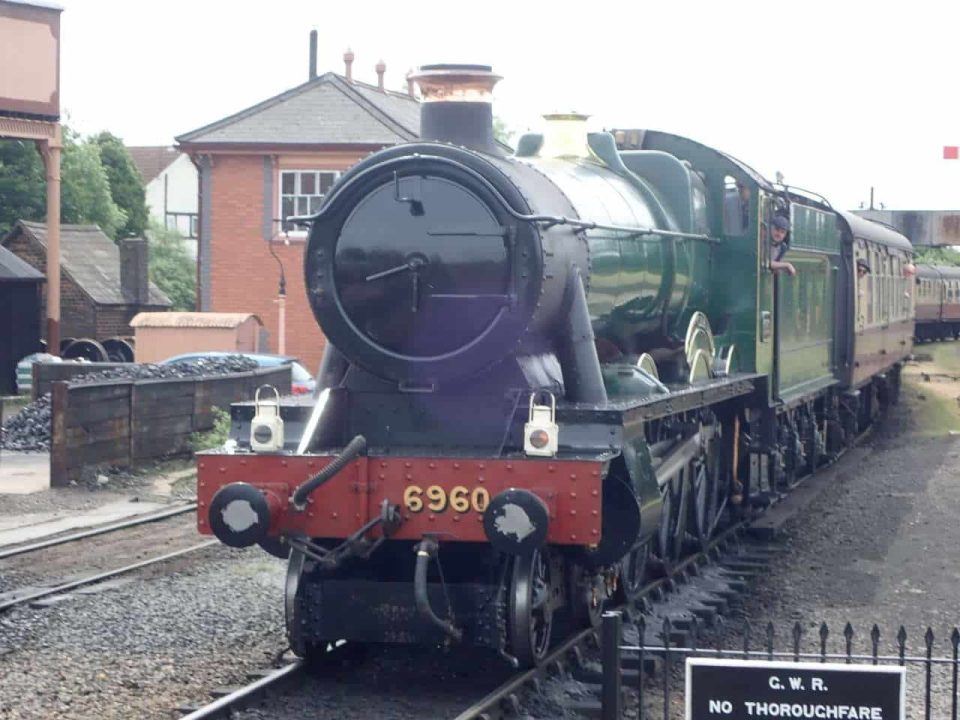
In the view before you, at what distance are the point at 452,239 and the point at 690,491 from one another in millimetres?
3864

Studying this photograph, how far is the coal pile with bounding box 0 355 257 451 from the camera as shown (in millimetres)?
20766

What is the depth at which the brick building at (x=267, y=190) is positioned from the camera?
3281 cm

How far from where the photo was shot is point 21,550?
41.4 feet

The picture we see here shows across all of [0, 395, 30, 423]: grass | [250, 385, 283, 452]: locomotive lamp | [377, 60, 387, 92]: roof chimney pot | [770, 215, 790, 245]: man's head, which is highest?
[377, 60, 387, 92]: roof chimney pot

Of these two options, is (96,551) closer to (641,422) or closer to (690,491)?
(690,491)

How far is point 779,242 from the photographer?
12953 mm

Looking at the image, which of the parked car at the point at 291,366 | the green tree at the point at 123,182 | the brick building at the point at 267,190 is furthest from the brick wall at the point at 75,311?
the green tree at the point at 123,182

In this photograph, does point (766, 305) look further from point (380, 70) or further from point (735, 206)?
point (380, 70)

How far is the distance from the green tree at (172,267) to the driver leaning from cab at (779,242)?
141ft

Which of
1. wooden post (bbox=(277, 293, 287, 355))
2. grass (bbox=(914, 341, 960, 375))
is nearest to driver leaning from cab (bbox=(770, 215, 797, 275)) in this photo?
wooden post (bbox=(277, 293, 287, 355))

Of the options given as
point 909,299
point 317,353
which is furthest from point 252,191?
point 909,299

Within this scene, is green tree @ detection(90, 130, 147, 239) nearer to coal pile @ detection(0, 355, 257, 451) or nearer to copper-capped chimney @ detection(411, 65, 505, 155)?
coal pile @ detection(0, 355, 257, 451)

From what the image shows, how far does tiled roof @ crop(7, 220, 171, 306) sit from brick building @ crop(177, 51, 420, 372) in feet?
22.8

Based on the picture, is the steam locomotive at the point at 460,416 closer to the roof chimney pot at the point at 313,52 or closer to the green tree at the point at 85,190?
the roof chimney pot at the point at 313,52
